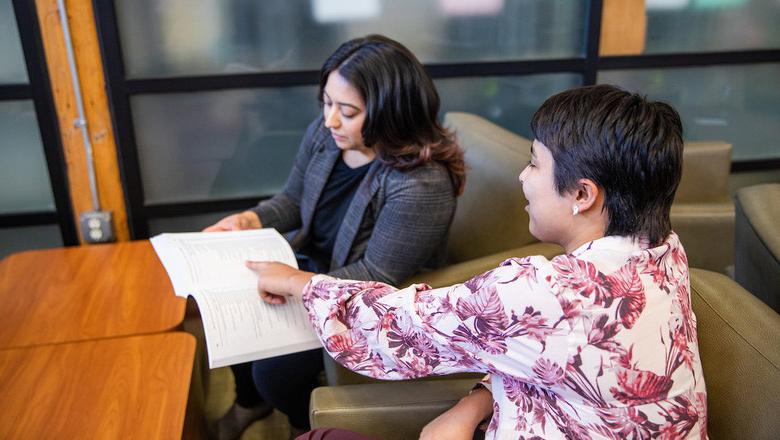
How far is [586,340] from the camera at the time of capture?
0.81 m

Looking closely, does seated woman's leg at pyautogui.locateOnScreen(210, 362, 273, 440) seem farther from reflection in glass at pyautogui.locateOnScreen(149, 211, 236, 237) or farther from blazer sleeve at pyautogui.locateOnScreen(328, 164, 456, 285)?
reflection in glass at pyautogui.locateOnScreen(149, 211, 236, 237)

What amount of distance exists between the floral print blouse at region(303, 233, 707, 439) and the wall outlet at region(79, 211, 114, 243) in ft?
5.54

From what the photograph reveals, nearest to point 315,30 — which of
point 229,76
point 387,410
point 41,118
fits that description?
point 229,76

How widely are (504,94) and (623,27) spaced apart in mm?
504

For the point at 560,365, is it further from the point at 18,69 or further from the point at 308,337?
the point at 18,69

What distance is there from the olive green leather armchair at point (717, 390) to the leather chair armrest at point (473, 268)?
0.31 metres

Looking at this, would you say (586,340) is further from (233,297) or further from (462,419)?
(233,297)

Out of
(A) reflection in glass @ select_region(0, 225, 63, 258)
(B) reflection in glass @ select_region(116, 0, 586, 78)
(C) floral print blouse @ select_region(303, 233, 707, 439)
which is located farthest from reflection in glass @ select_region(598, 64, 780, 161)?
(A) reflection in glass @ select_region(0, 225, 63, 258)

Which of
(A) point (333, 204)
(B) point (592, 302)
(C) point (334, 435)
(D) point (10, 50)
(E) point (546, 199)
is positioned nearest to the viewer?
(B) point (592, 302)

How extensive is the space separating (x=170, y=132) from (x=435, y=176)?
4.10 ft

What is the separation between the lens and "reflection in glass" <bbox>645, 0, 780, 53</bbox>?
2439mm

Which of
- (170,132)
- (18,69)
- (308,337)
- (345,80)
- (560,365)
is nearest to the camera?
(560,365)

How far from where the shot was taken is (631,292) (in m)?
0.82

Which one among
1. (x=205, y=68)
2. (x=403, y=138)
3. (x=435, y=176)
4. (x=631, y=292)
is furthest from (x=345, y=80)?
(x=205, y=68)
